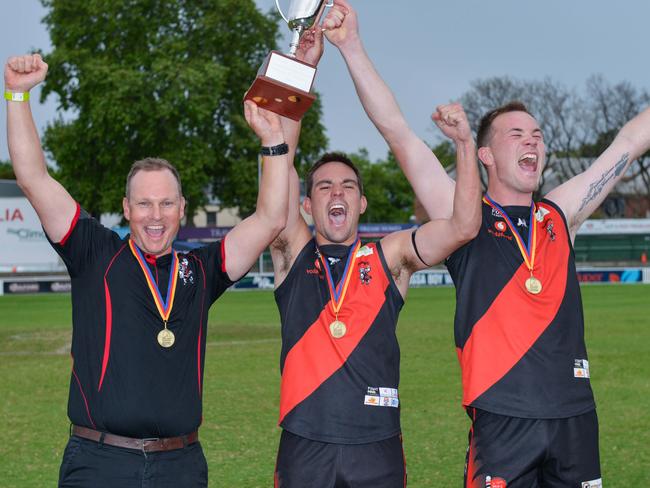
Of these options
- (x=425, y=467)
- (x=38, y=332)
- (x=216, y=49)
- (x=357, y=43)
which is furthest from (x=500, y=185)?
(x=216, y=49)

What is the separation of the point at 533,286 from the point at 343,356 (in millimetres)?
1119

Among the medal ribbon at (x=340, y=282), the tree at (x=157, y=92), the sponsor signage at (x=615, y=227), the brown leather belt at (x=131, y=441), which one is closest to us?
the brown leather belt at (x=131, y=441)

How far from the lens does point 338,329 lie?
4898 mm

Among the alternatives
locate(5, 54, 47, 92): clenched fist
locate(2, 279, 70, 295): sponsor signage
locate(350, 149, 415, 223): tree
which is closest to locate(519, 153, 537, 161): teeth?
locate(5, 54, 47, 92): clenched fist

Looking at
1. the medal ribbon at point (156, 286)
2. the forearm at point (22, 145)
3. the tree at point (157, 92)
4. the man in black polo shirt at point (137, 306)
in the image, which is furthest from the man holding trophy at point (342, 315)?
the tree at point (157, 92)

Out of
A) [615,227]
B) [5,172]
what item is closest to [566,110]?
[615,227]

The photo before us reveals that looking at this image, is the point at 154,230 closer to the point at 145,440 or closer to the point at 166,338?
A: the point at 166,338

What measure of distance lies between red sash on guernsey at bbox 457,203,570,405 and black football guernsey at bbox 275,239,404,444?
43 centimetres

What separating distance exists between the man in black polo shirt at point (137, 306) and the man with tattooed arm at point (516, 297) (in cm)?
91

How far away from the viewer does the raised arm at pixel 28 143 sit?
14.9ft

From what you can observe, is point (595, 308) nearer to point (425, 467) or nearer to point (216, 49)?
point (425, 467)

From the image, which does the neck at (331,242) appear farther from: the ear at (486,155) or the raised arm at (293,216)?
the ear at (486,155)

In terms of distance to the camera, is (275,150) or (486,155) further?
(486,155)

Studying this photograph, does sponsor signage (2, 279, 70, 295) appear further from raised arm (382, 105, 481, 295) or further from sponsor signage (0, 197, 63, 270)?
raised arm (382, 105, 481, 295)
